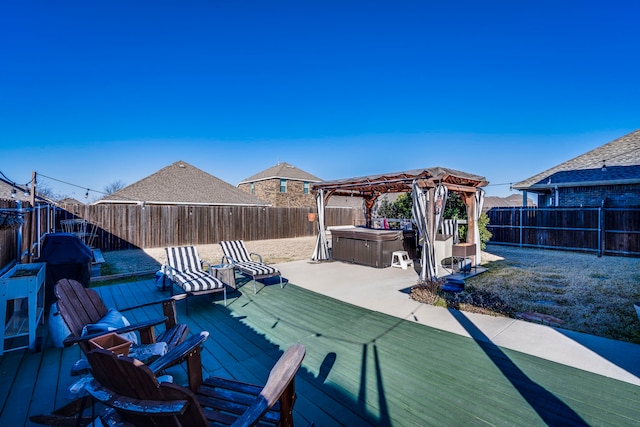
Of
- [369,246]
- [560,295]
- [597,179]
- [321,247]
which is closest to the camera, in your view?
[560,295]

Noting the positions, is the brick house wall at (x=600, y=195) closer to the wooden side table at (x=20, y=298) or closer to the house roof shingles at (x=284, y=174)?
the wooden side table at (x=20, y=298)

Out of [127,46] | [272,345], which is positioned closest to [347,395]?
[272,345]

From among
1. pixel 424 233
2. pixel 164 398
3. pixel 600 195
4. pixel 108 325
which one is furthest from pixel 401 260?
pixel 600 195

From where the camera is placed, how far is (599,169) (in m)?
14.5

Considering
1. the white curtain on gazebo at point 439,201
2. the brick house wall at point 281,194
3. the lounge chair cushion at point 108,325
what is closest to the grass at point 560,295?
the white curtain on gazebo at point 439,201

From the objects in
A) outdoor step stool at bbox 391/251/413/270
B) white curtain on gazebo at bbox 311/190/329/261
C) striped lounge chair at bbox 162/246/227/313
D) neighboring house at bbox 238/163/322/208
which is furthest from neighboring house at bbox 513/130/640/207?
neighboring house at bbox 238/163/322/208

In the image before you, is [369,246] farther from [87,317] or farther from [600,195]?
[600,195]

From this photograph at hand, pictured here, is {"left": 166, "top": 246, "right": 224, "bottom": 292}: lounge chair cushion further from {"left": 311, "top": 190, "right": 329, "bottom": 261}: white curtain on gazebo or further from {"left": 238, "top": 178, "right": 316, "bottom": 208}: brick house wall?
{"left": 238, "top": 178, "right": 316, "bottom": 208}: brick house wall

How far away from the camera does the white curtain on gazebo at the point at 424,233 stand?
7.13 meters

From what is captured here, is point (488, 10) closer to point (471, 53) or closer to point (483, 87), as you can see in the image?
point (471, 53)

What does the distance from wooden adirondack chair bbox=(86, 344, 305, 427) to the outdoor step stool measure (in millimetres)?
7266

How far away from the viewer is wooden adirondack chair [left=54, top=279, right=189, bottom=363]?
2646mm

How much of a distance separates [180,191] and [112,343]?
59.9 feet

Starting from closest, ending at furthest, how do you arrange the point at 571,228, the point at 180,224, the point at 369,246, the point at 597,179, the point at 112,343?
the point at 112,343
the point at 369,246
the point at 571,228
the point at 597,179
the point at 180,224
